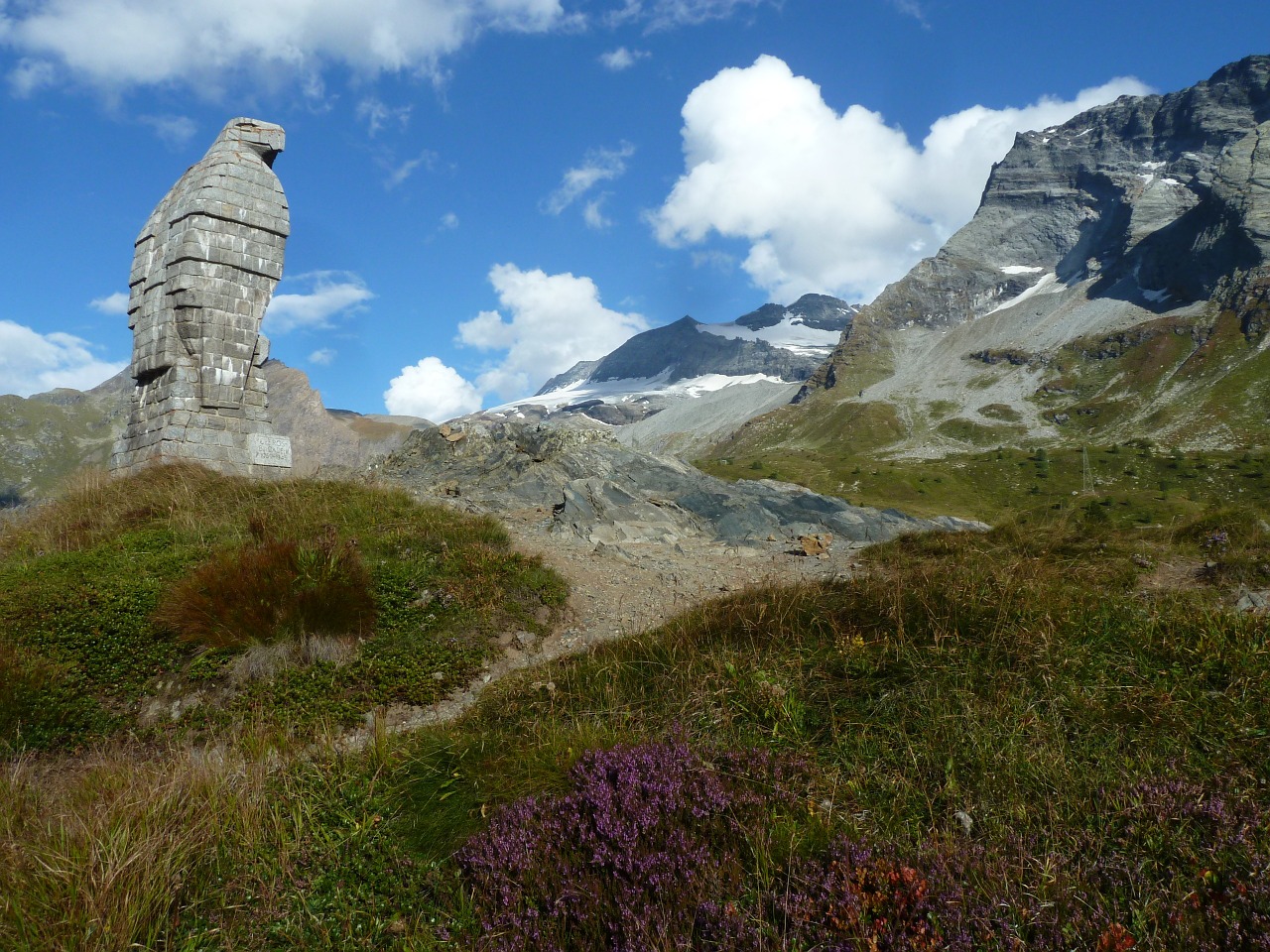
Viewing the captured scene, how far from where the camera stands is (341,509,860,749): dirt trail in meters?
8.05

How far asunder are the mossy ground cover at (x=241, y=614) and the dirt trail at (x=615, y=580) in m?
0.28

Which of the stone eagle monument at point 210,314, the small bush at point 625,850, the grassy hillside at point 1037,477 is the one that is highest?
the grassy hillside at point 1037,477

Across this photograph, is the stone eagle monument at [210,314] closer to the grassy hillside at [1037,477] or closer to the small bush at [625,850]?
the small bush at [625,850]

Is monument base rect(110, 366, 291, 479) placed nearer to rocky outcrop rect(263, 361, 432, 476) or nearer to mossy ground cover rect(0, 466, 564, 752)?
mossy ground cover rect(0, 466, 564, 752)

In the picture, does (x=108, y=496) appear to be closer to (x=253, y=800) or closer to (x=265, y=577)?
(x=265, y=577)

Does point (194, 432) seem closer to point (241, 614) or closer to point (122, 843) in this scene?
point (241, 614)

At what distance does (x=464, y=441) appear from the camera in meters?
22.2

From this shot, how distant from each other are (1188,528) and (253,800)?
13485mm

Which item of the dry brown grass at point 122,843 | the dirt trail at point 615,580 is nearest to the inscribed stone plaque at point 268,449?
the dirt trail at point 615,580

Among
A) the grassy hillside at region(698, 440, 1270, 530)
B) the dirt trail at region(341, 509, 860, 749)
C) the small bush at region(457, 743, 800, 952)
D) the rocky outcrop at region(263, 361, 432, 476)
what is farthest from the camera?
the rocky outcrop at region(263, 361, 432, 476)

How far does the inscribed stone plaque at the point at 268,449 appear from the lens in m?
17.0

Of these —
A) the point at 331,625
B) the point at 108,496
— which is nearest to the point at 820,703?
the point at 331,625

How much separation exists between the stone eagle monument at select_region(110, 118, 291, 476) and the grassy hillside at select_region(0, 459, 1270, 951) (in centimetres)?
1118

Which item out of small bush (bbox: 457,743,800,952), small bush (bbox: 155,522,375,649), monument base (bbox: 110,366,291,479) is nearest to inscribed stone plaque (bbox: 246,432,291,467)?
monument base (bbox: 110,366,291,479)
